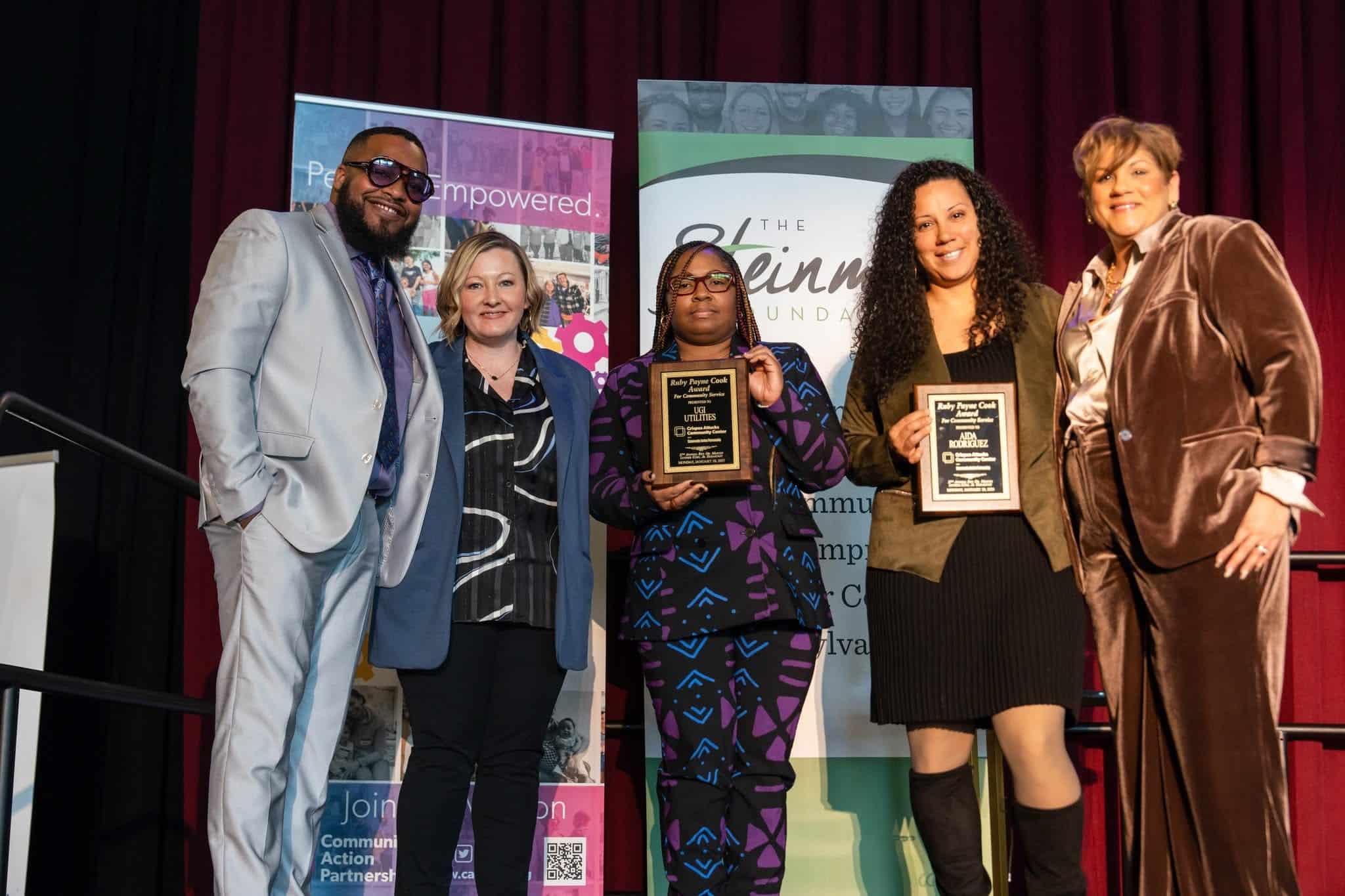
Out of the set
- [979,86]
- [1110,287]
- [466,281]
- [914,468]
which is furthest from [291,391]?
[979,86]

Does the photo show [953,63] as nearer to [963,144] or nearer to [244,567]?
[963,144]

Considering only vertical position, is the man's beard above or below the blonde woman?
above

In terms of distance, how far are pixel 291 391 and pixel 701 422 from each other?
0.84 meters

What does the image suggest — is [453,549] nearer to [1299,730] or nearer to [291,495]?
[291,495]

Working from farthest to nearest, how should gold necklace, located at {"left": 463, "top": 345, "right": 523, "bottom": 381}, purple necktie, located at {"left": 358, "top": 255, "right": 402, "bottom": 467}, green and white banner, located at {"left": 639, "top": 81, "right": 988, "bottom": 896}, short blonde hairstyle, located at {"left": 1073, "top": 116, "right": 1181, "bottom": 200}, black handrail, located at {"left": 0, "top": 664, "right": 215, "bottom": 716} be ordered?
green and white banner, located at {"left": 639, "top": 81, "right": 988, "bottom": 896}, gold necklace, located at {"left": 463, "top": 345, "right": 523, "bottom": 381}, purple necktie, located at {"left": 358, "top": 255, "right": 402, "bottom": 467}, short blonde hairstyle, located at {"left": 1073, "top": 116, "right": 1181, "bottom": 200}, black handrail, located at {"left": 0, "top": 664, "right": 215, "bottom": 716}

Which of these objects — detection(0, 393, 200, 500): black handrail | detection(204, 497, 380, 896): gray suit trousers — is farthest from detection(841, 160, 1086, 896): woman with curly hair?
detection(0, 393, 200, 500): black handrail

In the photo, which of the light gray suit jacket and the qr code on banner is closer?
the light gray suit jacket

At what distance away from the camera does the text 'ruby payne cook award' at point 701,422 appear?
2660 mm

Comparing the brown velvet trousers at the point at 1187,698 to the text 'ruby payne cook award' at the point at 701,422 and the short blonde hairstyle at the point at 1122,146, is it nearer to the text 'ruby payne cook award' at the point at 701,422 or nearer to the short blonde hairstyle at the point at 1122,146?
the short blonde hairstyle at the point at 1122,146

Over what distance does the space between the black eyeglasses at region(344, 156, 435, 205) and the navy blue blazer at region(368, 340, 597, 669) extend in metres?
0.35

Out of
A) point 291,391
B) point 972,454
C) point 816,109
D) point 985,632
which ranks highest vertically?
point 816,109

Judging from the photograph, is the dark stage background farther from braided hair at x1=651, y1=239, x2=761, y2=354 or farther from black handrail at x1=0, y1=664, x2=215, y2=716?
braided hair at x1=651, y1=239, x2=761, y2=354

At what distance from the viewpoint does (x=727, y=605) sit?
8.58ft

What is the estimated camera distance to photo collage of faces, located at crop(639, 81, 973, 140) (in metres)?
3.96
